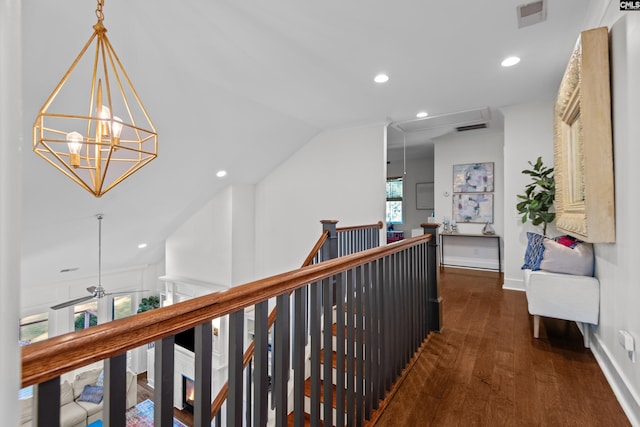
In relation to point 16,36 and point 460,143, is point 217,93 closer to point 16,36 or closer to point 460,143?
point 16,36

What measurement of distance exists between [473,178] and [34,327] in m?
9.40

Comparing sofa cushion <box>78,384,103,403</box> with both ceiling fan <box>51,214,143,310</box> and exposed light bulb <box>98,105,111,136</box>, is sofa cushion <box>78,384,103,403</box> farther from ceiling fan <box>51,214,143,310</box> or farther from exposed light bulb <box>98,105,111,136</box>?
exposed light bulb <box>98,105,111,136</box>

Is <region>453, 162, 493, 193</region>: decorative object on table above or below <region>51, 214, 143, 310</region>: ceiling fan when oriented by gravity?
above

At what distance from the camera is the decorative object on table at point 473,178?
18.9 ft

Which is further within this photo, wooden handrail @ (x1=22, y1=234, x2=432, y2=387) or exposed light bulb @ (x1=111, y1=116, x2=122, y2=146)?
exposed light bulb @ (x1=111, y1=116, x2=122, y2=146)

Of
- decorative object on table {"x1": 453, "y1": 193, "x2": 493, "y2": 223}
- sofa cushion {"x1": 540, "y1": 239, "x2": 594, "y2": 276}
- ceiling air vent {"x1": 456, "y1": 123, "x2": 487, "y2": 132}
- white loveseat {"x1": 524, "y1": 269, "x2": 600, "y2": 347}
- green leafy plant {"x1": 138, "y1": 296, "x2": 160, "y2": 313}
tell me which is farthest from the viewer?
green leafy plant {"x1": 138, "y1": 296, "x2": 160, "y2": 313}

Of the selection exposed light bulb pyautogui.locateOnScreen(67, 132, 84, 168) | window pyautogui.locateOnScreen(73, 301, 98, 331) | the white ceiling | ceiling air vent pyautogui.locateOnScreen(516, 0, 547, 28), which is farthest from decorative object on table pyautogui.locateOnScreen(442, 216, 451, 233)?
window pyautogui.locateOnScreen(73, 301, 98, 331)

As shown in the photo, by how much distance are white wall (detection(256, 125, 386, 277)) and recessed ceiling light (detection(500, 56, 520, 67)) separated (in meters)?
2.01

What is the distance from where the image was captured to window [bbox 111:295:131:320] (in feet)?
26.1

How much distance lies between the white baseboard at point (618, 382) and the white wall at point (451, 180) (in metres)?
3.63

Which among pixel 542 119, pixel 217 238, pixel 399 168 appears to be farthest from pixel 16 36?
pixel 399 168

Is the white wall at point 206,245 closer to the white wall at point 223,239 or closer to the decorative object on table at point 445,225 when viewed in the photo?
the white wall at point 223,239

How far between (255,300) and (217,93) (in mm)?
3387

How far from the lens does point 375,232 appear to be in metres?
4.67
